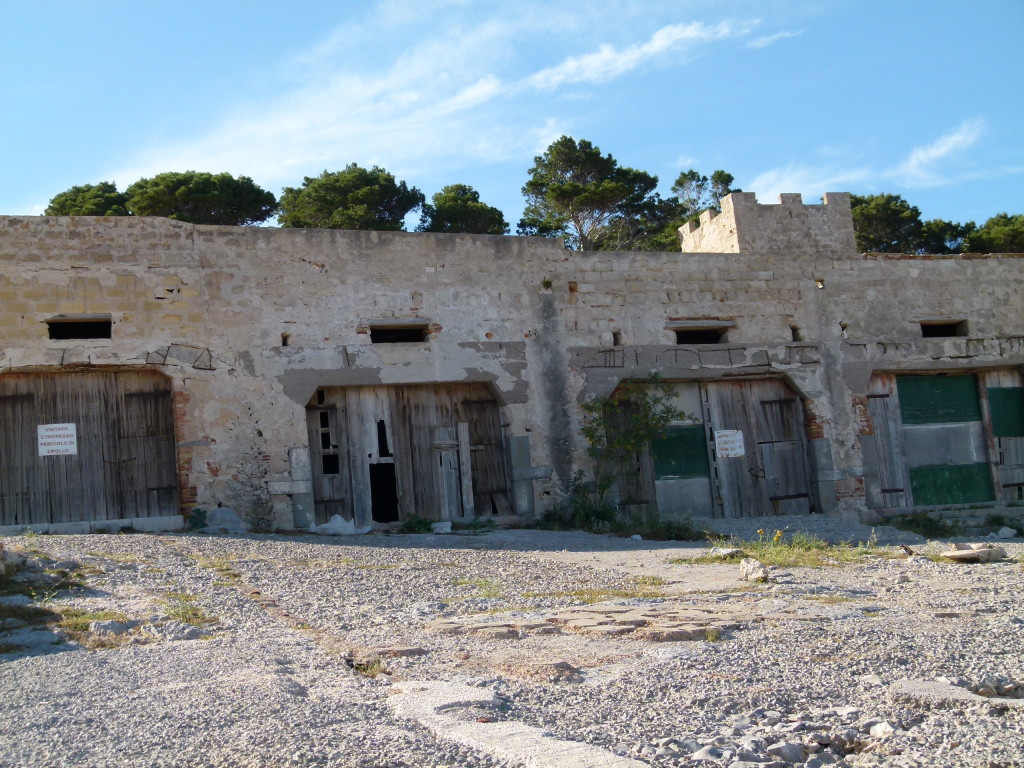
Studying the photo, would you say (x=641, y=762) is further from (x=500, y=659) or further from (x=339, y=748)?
(x=500, y=659)

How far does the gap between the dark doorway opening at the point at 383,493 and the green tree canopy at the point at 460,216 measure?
1670 cm

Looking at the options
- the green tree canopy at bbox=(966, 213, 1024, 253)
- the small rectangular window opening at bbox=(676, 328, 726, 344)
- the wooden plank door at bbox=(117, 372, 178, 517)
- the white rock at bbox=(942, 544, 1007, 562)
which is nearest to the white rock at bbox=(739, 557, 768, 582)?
the white rock at bbox=(942, 544, 1007, 562)

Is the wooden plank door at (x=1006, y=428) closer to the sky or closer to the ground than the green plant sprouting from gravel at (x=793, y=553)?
closer to the sky

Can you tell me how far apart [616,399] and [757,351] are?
2502mm

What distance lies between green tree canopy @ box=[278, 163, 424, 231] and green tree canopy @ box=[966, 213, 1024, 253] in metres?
17.7

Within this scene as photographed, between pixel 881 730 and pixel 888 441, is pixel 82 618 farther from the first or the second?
pixel 888 441

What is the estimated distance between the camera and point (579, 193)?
31.5m

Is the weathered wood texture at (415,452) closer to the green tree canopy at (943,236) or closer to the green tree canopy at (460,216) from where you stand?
the green tree canopy at (460,216)

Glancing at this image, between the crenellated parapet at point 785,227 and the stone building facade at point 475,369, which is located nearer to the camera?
the stone building facade at point 475,369

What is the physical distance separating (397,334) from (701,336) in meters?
4.88

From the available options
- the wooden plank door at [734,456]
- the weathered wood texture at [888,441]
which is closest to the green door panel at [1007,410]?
the weathered wood texture at [888,441]

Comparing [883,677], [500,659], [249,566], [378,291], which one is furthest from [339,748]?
[378,291]

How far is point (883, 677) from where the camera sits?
514 cm

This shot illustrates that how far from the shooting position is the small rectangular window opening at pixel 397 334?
14.4 meters
